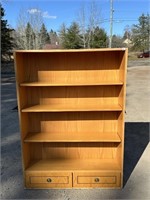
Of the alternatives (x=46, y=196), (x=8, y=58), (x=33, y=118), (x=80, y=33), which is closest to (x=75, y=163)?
(x=46, y=196)

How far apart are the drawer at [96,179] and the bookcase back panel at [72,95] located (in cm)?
79

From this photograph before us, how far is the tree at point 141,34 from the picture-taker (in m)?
35.8

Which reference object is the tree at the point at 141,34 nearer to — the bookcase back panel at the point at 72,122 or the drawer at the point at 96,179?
the bookcase back panel at the point at 72,122

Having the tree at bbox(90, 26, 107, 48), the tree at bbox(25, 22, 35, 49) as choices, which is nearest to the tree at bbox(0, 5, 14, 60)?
the tree at bbox(25, 22, 35, 49)

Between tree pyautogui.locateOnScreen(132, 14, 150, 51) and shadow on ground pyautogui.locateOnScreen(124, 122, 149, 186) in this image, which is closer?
shadow on ground pyautogui.locateOnScreen(124, 122, 149, 186)

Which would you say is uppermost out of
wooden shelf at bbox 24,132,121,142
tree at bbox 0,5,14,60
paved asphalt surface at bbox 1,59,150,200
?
tree at bbox 0,5,14,60

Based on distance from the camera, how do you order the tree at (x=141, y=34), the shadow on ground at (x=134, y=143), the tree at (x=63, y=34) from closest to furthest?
the shadow on ground at (x=134, y=143)
the tree at (x=63, y=34)
the tree at (x=141, y=34)

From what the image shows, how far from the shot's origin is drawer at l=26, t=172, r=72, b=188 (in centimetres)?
258

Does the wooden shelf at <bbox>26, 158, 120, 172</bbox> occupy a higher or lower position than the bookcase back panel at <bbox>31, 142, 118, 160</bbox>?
lower

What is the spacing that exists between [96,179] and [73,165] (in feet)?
1.02

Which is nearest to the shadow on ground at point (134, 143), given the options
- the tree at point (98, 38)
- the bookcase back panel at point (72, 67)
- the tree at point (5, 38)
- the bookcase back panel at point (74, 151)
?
the bookcase back panel at point (74, 151)

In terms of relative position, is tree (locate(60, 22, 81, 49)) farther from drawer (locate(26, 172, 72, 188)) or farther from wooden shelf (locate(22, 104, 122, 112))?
drawer (locate(26, 172, 72, 188))

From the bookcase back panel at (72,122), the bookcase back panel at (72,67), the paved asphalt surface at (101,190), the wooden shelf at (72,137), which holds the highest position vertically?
the bookcase back panel at (72,67)

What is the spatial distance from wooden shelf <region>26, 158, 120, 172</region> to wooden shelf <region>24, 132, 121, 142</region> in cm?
34
